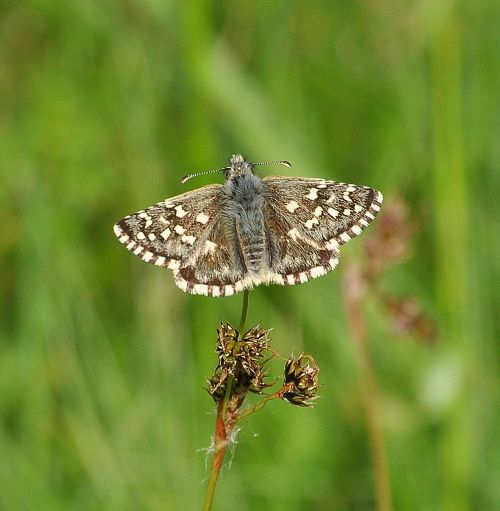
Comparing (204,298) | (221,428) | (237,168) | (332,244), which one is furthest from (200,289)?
(204,298)

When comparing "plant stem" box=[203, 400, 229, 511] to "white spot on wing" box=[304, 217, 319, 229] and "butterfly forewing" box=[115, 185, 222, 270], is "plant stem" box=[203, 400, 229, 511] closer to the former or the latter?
"butterfly forewing" box=[115, 185, 222, 270]

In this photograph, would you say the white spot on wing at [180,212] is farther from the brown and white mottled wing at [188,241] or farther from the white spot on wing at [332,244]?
the white spot on wing at [332,244]

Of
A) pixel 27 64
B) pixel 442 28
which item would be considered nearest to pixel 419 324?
pixel 442 28

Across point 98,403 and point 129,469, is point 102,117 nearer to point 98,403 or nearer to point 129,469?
point 98,403

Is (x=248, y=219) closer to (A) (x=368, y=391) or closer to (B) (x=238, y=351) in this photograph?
(A) (x=368, y=391)

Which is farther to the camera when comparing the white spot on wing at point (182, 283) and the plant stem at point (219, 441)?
Result: the white spot on wing at point (182, 283)

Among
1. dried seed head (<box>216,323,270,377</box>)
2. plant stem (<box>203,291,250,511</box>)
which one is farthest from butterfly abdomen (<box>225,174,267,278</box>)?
plant stem (<box>203,291,250,511</box>)

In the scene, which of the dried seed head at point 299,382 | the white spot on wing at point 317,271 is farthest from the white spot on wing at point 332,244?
the dried seed head at point 299,382
